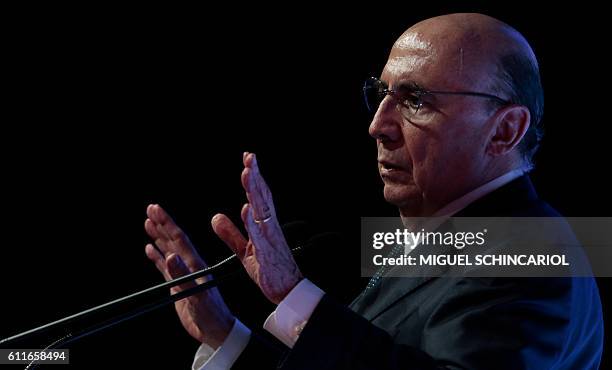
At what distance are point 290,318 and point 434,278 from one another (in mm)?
460

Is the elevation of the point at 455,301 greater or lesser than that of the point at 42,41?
lesser

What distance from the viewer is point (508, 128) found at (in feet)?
6.86

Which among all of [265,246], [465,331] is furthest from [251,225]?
[465,331]

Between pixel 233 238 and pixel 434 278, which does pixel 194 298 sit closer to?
pixel 233 238

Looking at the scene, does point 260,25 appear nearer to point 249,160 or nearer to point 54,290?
point 54,290

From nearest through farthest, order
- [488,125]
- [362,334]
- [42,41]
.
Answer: [362,334]
[488,125]
[42,41]

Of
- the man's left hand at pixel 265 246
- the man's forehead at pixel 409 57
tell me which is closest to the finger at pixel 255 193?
the man's left hand at pixel 265 246

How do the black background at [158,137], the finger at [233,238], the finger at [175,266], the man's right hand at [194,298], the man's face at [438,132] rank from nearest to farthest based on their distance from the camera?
the finger at [233,238], the man's face at [438,132], the finger at [175,266], the man's right hand at [194,298], the black background at [158,137]

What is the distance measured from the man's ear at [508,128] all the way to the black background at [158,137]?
1224mm

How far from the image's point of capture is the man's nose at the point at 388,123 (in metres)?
2.11

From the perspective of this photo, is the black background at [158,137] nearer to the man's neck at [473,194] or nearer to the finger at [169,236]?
the finger at [169,236]

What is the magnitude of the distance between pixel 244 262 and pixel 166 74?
191 centimetres

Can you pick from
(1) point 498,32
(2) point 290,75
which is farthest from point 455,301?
(2) point 290,75

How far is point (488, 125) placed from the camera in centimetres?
208
